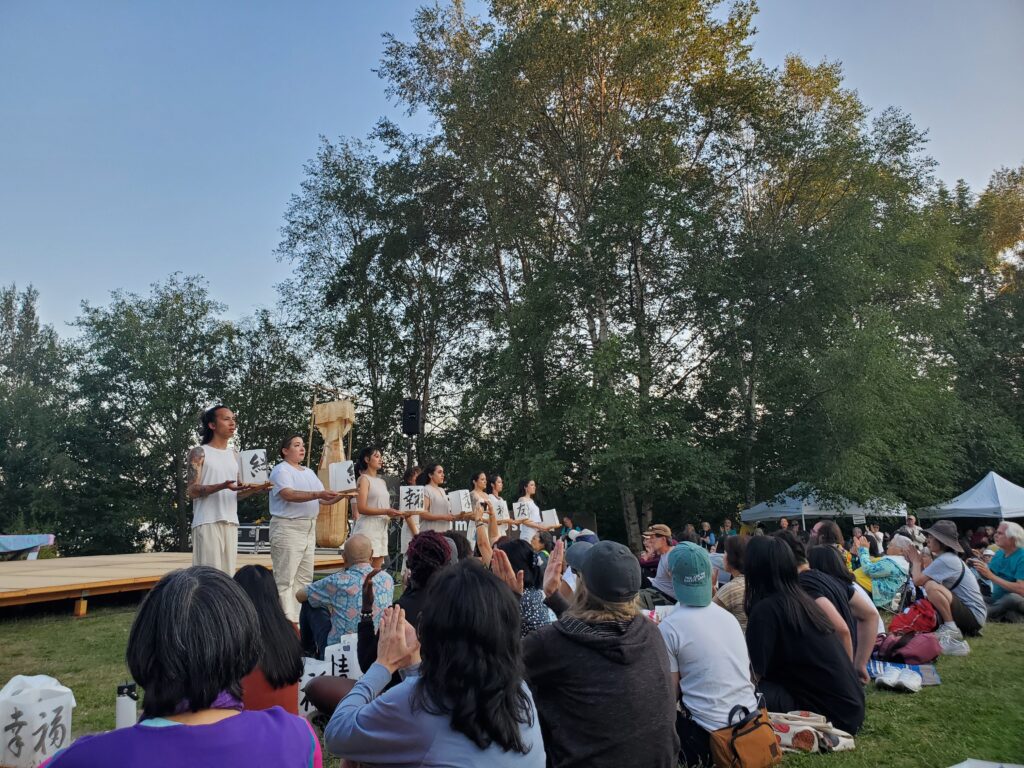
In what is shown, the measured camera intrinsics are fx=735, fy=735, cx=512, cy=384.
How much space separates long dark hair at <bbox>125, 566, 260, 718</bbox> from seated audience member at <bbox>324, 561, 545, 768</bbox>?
1.72 ft

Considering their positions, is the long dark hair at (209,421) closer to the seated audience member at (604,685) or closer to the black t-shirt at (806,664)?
the seated audience member at (604,685)

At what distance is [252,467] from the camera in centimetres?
543

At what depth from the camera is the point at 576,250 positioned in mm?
19688

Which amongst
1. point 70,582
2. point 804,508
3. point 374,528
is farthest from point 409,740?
point 804,508

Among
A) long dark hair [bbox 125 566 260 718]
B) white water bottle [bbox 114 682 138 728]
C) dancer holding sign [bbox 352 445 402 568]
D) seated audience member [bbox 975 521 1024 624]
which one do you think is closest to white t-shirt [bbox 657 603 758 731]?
white water bottle [bbox 114 682 138 728]

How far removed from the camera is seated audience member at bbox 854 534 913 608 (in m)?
8.55

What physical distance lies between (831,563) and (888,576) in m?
4.68

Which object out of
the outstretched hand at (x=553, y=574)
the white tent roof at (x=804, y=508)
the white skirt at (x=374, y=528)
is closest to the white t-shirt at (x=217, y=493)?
the white skirt at (x=374, y=528)

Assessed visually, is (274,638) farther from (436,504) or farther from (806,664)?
(436,504)

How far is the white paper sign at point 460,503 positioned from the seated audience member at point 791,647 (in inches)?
189

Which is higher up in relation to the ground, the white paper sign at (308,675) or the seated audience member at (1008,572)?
the white paper sign at (308,675)

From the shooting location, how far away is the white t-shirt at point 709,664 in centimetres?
327

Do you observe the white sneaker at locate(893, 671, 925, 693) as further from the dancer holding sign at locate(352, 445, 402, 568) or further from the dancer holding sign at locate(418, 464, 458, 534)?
the dancer holding sign at locate(418, 464, 458, 534)

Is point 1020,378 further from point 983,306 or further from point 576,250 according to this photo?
point 576,250
